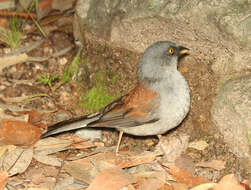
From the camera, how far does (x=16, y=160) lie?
5164 mm

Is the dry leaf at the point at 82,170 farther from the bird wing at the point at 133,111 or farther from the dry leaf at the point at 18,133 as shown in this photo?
the dry leaf at the point at 18,133

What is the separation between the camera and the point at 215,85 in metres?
5.31

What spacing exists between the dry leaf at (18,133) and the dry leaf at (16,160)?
0.23 metres

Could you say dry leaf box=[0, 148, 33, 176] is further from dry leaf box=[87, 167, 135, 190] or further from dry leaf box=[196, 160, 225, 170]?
dry leaf box=[196, 160, 225, 170]

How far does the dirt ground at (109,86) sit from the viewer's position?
17.6 feet

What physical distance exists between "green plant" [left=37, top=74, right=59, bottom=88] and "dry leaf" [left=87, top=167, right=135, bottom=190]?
233 centimetres

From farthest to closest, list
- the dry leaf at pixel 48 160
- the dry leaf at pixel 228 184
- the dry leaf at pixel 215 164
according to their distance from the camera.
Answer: the dry leaf at pixel 48 160
the dry leaf at pixel 215 164
the dry leaf at pixel 228 184

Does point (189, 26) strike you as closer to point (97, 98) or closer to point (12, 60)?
point (97, 98)

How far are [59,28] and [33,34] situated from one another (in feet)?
1.80

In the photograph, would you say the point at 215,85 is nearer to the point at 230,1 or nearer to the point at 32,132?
the point at 230,1

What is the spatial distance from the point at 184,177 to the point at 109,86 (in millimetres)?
2098

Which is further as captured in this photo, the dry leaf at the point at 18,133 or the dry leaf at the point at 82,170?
the dry leaf at the point at 18,133

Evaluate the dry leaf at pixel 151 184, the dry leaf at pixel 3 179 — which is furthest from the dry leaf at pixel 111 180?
the dry leaf at pixel 3 179

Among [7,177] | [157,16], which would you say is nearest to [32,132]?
[7,177]
